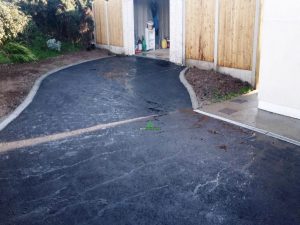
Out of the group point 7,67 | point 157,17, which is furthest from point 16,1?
point 157,17

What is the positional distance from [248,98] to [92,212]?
21.2ft

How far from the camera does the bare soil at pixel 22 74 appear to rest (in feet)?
30.4

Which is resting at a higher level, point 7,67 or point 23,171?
point 7,67

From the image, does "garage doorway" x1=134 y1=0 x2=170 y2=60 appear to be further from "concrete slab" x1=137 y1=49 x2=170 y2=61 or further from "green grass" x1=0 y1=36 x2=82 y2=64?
"green grass" x1=0 y1=36 x2=82 y2=64

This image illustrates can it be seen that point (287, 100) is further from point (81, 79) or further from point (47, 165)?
point (81, 79)

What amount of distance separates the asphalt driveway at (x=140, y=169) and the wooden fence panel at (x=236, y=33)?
2908mm

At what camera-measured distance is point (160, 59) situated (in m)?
15.9

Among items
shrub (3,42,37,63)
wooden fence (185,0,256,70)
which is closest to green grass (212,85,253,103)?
wooden fence (185,0,256,70)

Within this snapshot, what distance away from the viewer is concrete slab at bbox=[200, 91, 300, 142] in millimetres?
6699

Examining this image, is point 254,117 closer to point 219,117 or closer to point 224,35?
point 219,117

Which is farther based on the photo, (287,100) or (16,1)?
(16,1)

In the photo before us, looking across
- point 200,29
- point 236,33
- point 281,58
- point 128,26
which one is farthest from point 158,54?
point 281,58

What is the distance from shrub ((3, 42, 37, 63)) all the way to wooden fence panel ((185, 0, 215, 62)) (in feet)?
26.1

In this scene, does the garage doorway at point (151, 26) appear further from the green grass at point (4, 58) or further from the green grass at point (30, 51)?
the green grass at point (4, 58)
